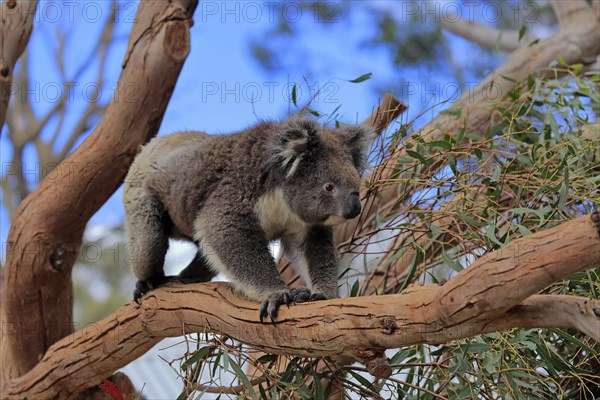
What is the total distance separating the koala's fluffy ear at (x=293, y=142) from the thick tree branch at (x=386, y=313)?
668 mm

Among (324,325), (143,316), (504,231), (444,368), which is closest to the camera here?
(324,325)

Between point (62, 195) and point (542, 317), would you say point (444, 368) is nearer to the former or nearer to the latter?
point (542, 317)

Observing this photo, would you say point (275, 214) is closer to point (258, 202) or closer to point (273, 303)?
point (258, 202)

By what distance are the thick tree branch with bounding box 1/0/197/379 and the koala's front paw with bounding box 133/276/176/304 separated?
822 mm

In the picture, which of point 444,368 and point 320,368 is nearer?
point 444,368

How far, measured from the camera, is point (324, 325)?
256 cm

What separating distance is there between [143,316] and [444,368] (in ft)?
4.92

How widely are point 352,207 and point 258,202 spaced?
0.55 meters

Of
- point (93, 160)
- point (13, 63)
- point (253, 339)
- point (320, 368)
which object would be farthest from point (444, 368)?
point (13, 63)

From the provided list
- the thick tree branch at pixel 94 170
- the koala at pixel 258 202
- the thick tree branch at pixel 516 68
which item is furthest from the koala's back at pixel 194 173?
the thick tree branch at pixel 516 68

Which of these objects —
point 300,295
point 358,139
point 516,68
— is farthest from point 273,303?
point 516,68

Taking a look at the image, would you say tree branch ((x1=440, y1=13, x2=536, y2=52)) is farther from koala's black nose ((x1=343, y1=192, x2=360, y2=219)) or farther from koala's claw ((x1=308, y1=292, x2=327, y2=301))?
koala's claw ((x1=308, y1=292, x2=327, y2=301))

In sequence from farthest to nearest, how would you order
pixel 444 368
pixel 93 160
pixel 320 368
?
pixel 93 160, pixel 320 368, pixel 444 368

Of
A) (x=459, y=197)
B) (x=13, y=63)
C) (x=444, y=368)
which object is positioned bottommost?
(x=444, y=368)
